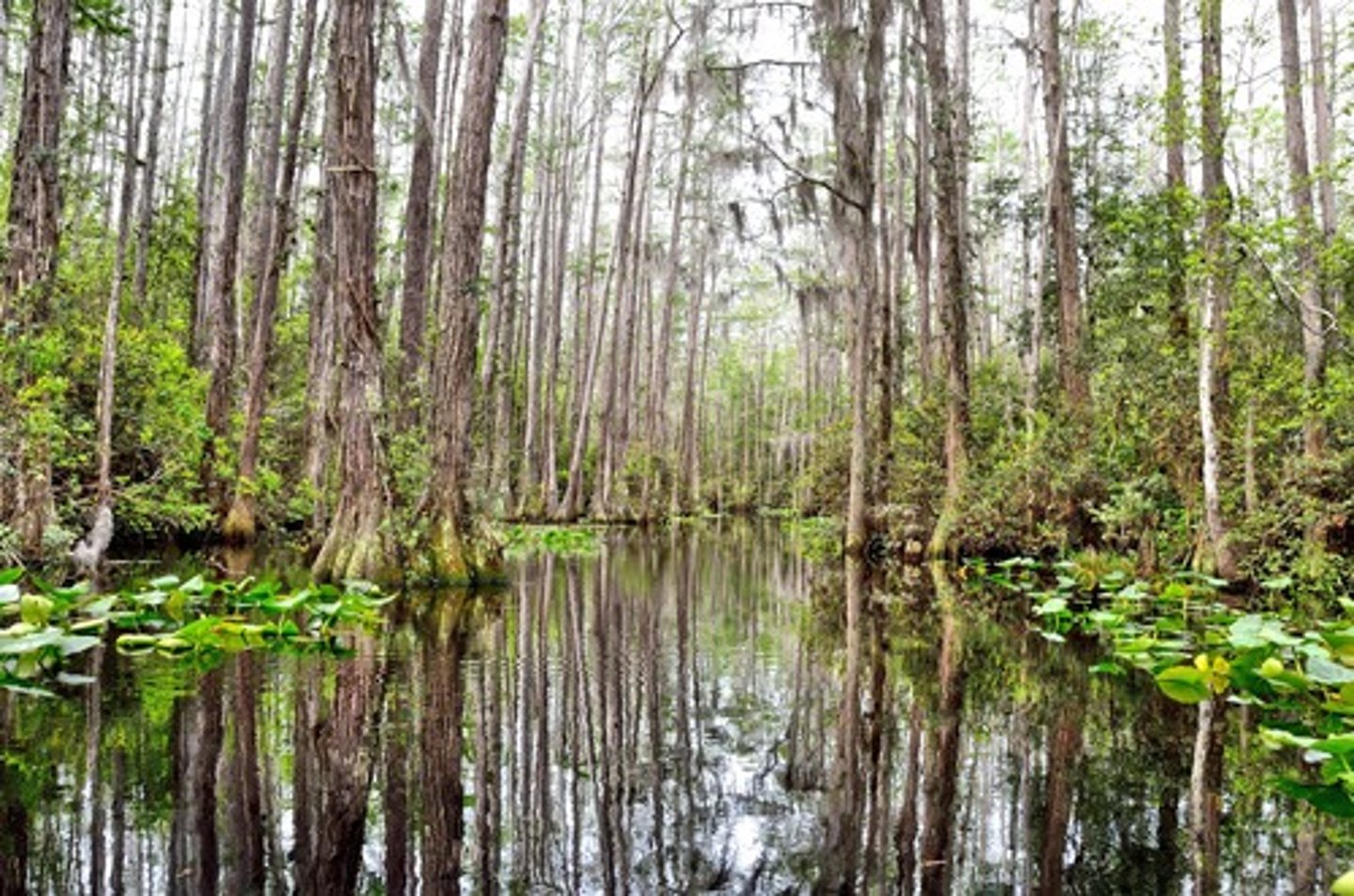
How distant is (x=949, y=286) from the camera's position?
13680mm

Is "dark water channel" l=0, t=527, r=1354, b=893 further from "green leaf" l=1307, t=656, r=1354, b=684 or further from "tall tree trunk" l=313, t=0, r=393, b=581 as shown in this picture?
"tall tree trunk" l=313, t=0, r=393, b=581

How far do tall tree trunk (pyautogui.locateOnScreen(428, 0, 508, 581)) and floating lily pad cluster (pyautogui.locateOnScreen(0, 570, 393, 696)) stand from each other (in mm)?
2066

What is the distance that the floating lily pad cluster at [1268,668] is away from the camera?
303cm

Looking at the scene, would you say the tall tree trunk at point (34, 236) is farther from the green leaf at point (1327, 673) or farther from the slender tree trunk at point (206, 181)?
the slender tree trunk at point (206, 181)

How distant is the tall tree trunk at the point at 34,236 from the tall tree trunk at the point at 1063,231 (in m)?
10.4

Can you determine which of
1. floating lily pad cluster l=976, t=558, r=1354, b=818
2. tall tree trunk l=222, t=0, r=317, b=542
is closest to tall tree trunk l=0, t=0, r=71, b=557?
tall tree trunk l=222, t=0, r=317, b=542

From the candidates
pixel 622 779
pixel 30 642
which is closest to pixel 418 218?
pixel 30 642

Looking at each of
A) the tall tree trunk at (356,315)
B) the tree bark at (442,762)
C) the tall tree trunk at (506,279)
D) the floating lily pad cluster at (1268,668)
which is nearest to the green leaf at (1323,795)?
the floating lily pad cluster at (1268,668)

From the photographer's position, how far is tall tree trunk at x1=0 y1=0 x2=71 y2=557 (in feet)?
22.9

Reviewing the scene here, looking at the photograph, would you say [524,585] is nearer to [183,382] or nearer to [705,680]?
[705,680]

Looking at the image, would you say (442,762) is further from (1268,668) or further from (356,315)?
(356,315)

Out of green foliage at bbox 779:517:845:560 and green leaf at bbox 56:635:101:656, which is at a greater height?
green foliage at bbox 779:517:845:560

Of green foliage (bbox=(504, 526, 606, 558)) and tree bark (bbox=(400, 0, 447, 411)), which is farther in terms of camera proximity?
green foliage (bbox=(504, 526, 606, 558))

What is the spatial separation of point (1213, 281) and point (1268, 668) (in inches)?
220
